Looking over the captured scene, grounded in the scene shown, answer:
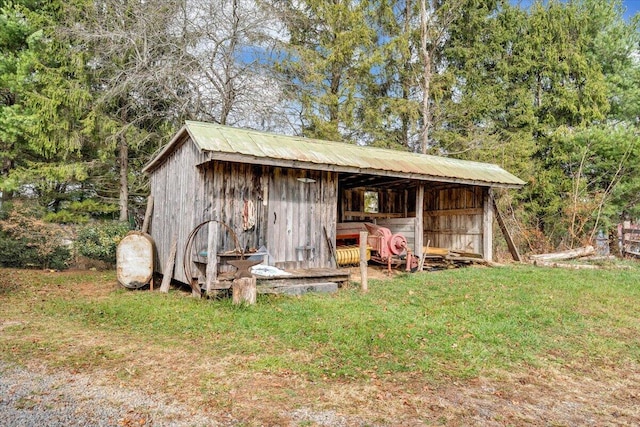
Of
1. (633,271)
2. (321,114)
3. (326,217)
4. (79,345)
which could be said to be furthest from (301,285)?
(321,114)

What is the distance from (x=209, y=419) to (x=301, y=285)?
4.49 meters

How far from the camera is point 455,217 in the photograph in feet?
42.1

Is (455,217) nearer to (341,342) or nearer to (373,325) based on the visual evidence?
(373,325)

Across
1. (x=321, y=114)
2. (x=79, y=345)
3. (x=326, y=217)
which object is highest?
(x=321, y=114)

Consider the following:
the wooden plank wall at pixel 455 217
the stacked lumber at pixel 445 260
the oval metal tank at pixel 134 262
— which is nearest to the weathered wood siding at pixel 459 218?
the wooden plank wall at pixel 455 217

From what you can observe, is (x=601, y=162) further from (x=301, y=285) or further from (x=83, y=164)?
(x=83, y=164)

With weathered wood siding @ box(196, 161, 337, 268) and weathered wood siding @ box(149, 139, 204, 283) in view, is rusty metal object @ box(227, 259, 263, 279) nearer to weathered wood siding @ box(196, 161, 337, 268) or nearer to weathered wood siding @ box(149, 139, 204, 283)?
weathered wood siding @ box(196, 161, 337, 268)

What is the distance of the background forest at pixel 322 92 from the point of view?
12.0 meters

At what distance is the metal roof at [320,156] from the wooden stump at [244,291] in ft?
6.97

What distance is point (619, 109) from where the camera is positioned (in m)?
18.8

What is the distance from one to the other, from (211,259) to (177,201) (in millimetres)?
2068

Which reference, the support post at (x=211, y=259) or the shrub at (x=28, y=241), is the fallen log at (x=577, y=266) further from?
the shrub at (x=28, y=241)

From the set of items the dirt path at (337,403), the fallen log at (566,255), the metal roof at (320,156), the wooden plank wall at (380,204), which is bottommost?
the dirt path at (337,403)

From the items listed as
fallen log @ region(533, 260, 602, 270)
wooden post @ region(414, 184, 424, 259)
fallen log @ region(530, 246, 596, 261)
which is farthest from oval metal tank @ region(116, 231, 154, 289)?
fallen log @ region(530, 246, 596, 261)
